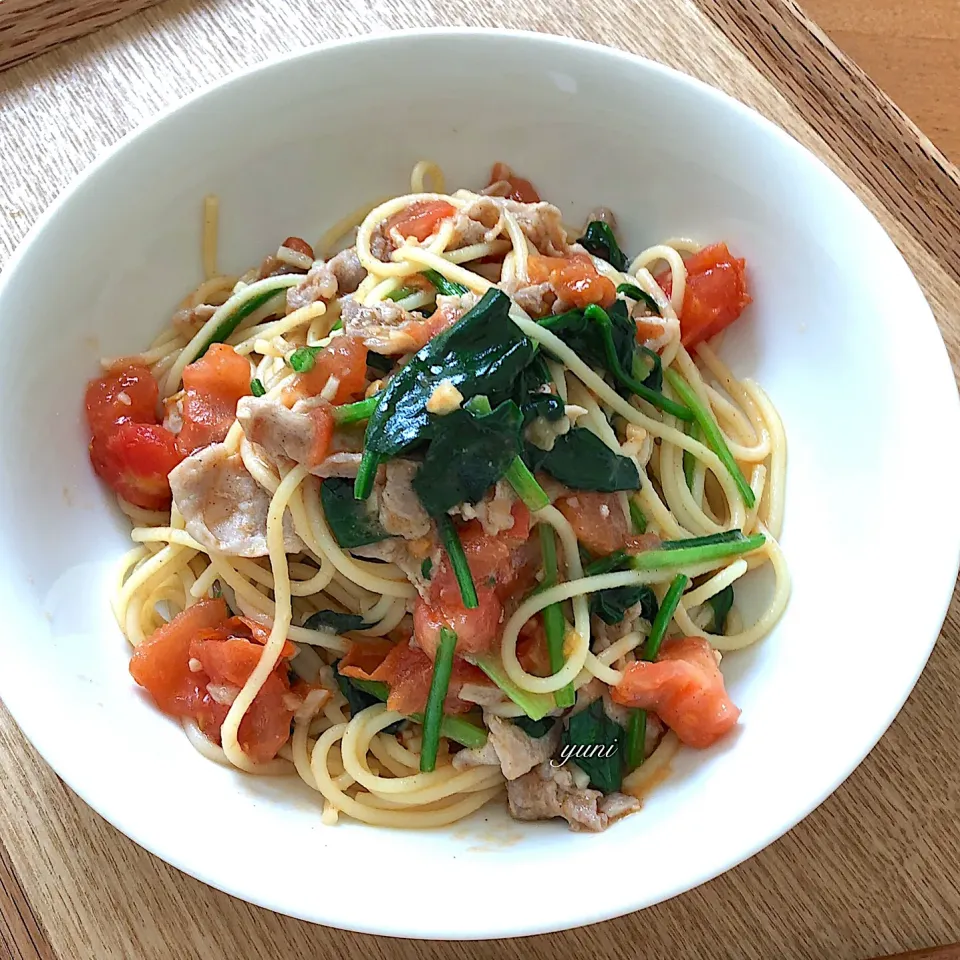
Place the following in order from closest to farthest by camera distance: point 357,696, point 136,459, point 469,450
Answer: point 469,450, point 357,696, point 136,459

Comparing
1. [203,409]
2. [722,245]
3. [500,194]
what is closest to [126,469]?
[203,409]

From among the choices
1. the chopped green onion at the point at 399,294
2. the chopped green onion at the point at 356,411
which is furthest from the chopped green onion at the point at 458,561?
the chopped green onion at the point at 399,294

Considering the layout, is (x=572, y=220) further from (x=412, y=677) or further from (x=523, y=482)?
(x=412, y=677)

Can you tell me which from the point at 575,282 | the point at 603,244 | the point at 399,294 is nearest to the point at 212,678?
the point at 399,294

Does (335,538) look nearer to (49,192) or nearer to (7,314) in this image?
(7,314)

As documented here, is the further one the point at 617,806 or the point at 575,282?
the point at 575,282

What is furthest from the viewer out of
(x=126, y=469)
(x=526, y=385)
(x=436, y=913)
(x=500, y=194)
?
(x=500, y=194)

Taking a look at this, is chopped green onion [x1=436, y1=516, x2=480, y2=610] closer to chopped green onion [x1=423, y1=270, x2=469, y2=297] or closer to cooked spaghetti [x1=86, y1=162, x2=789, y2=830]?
cooked spaghetti [x1=86, y1=162, x2=789, y2=830]

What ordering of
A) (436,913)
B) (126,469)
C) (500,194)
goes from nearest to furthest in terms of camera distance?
(436,913) → (126,469) → (500,194)
